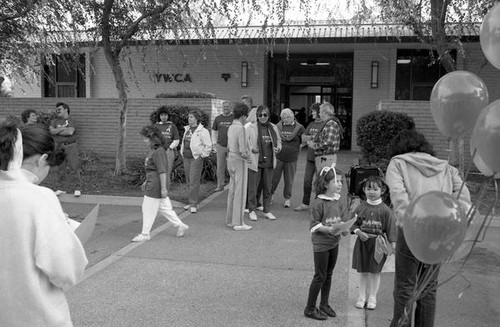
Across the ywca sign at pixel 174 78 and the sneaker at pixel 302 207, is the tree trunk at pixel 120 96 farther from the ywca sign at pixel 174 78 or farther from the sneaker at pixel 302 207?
the ywca sign at pixel 174 78

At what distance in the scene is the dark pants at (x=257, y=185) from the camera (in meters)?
7.67

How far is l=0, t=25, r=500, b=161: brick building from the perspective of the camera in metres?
14.1

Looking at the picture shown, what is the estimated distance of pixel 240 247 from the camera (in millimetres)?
6273

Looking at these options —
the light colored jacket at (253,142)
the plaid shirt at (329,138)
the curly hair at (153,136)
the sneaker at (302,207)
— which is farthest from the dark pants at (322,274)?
the sneaker at (302,207)

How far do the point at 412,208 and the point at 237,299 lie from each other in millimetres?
2438

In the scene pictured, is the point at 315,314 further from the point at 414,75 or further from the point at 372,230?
the point at 414,75

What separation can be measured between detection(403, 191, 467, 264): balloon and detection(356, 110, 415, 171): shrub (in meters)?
8.50

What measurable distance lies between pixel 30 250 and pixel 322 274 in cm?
256

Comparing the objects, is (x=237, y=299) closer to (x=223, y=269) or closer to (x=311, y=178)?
(x=223, y=269)

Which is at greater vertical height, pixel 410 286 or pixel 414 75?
pixel 414 75

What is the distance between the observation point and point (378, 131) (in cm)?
1108

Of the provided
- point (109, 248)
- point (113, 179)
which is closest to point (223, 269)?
point (109, 248)

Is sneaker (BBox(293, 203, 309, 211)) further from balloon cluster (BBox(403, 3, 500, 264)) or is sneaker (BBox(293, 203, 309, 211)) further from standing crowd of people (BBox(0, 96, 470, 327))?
balloon cluster (BBox(403, 3, 500, 264))

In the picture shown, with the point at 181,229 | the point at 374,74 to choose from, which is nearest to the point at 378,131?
the point at 374,74
